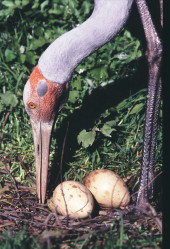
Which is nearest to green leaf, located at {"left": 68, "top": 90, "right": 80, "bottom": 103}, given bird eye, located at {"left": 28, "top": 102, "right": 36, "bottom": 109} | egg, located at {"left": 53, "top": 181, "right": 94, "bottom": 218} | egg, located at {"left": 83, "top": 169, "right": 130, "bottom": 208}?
bird eye, located at {"left": 28, "top": 102, "right": 36, "bottom": 109}

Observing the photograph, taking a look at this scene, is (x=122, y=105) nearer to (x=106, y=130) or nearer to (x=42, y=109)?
(x=106, y=130)

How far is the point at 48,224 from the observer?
355 cm

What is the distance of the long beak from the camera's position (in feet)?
13.1

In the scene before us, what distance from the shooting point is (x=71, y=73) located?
13.1 ft

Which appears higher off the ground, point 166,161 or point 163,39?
point 163,39

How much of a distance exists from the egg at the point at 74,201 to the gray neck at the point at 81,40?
2.81 feet

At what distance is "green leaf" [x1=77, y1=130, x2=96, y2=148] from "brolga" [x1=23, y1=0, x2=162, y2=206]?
16.4 inches

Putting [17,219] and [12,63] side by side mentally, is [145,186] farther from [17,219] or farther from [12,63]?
[12,63]

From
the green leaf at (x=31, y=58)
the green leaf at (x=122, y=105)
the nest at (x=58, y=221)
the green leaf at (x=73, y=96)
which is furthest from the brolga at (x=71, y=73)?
the green leaf at (x=31, y=58)

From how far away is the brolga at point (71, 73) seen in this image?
3.88 meters

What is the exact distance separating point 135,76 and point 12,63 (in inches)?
51.0

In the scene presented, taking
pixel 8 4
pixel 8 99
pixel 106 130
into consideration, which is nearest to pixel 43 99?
pixel 106 130

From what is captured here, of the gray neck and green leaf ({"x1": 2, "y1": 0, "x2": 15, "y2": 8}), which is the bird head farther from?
green leaf ({"x1": 2, "y1": 0, "x2": 15, "y2": 8})

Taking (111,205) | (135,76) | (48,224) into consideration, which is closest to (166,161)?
(111,205)
